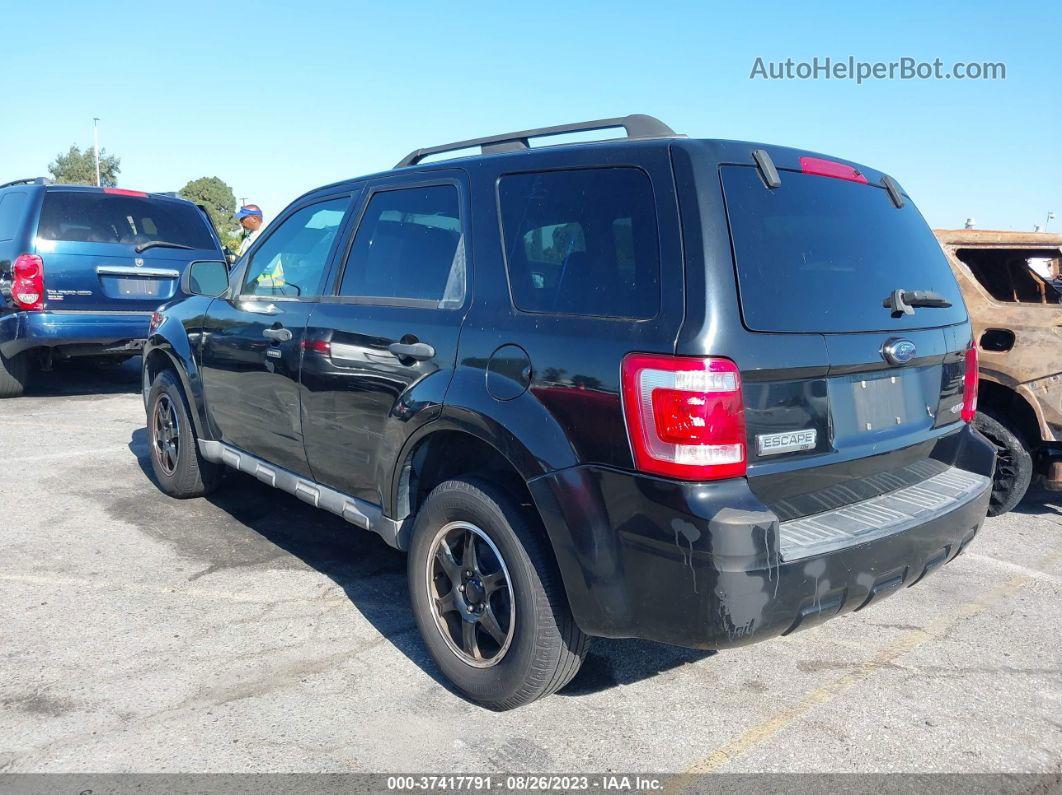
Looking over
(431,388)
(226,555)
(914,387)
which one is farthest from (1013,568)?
(226,555)

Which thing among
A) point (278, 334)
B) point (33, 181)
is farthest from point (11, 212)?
Result: point (278, 334)

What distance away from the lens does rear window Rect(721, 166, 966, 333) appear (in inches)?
104

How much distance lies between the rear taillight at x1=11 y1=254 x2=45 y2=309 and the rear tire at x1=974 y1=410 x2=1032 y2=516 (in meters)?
7.62

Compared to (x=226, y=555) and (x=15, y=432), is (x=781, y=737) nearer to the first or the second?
(x=226, y=555)

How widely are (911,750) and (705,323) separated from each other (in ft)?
5.18

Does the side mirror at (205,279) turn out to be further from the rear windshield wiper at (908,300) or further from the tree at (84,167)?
the tree at (84,167)

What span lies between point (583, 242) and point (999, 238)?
13.6ft

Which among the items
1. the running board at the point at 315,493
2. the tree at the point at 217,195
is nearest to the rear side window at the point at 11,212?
the running board at the point at 315,493

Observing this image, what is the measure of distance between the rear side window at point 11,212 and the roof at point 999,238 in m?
7.68

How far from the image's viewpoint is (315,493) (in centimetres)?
399

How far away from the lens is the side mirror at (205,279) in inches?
193

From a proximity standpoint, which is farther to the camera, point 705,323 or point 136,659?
point 136,659

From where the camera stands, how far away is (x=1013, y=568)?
4730mm

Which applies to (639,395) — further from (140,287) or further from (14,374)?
(14,374)
